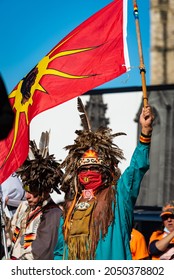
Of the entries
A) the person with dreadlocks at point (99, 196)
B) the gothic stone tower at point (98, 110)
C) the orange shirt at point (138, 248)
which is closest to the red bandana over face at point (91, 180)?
the person with dreadlocks at point (99, 196)

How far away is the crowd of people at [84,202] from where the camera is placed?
663cm

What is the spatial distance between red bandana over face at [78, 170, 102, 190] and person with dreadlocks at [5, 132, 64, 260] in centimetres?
74

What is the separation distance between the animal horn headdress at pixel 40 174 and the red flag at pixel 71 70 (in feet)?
0.97

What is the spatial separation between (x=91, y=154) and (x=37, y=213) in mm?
954

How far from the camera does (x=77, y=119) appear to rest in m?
12.3

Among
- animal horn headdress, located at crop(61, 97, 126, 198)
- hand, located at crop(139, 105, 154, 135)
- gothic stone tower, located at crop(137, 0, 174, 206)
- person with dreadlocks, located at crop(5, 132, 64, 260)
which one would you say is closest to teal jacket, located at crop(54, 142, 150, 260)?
hand, located at crop(139, 105, 154, 135)

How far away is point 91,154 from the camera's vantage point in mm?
6996

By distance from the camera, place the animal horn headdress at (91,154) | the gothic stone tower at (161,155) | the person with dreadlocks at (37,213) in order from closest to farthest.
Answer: the animal horn headdress at (91,154) → the person with dreadlocks at (37,213) → the gothic stone tower at (161,155)

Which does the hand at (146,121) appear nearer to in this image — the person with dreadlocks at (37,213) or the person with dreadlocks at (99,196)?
the person with dreadlocks at (99,196)

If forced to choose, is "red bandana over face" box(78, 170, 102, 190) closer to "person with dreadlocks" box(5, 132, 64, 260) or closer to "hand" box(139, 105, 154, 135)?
"hand" box(139, 105, 154, 135)

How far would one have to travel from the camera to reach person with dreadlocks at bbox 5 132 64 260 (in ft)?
24.6

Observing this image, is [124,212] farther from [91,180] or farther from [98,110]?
[98,110]

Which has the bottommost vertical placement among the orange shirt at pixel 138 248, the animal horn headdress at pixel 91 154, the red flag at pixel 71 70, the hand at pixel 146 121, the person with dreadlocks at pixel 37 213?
the orange shirt at pixel 138 248

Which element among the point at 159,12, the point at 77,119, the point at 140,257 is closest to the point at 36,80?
the point at 140,257
